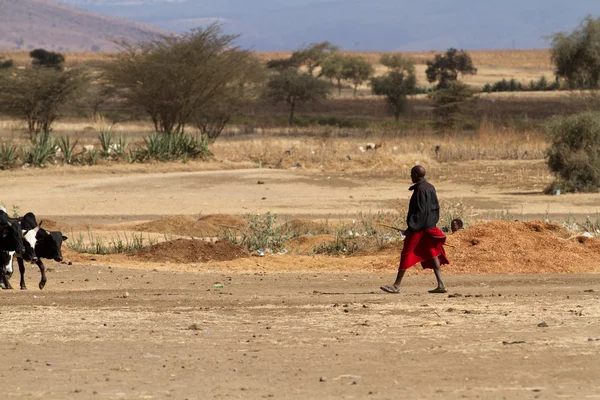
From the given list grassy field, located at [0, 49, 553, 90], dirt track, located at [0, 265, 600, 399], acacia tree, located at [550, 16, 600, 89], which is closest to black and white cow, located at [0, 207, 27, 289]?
dirt track, located at [0, 265, 600, 399]

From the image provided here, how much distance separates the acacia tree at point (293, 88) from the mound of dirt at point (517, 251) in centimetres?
4808

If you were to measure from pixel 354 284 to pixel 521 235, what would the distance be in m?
3.61

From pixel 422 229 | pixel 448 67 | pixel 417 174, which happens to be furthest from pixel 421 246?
pixel 448 67

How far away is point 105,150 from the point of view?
35.1 m

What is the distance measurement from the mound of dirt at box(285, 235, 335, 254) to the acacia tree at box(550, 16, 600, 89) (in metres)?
28.2

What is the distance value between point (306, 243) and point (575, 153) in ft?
40.3

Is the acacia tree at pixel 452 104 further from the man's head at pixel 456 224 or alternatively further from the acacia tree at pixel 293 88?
the man's head at pixel 456 224

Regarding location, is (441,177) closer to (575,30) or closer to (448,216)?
(448,216)

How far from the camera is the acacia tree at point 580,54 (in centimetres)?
4353

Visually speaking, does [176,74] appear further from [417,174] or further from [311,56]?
[311,56]

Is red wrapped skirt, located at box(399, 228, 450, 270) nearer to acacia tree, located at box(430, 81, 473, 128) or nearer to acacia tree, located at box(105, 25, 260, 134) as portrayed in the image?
acacia tree, located at box(105, 25, 260, 134)

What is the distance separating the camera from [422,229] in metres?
11.5

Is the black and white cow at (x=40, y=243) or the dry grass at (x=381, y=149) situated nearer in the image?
the black and white cow at (x=40, y=243)

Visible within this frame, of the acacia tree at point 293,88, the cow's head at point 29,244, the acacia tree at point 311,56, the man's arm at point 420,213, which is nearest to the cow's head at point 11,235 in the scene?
the cow's head at point 29,244
